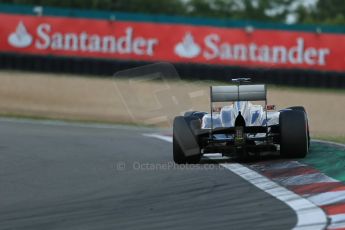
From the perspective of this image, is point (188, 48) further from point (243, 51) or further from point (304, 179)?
point (304, 179)

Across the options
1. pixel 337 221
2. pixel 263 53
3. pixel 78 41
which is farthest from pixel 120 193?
pixel 78 41

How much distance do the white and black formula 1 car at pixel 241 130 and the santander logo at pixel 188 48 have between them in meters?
17.5

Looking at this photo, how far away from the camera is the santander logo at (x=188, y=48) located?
27.0 m

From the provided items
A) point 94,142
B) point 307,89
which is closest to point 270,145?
point 94,142

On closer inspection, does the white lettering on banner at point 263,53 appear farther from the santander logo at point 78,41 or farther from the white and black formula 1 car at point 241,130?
the white and black formula 1 car at point 241,130

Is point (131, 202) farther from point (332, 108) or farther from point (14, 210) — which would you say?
point (332, 108)

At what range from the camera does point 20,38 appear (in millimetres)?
27250

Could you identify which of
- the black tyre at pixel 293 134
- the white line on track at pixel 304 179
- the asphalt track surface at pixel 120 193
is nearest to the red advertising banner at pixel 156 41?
the asphalt track surface at pixel 120 193

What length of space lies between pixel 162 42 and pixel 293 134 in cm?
1853

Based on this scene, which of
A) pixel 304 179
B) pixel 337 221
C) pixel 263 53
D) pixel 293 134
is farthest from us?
pixel 263 53

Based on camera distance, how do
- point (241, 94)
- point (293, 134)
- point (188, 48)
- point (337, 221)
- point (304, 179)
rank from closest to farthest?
point (337, 221) < point (304, 179) < point (293, 134) < point (241, 94) < point (188, 48)

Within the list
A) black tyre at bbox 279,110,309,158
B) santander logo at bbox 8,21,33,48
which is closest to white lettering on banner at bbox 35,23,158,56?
santander logo at bbox 8,21,33,48

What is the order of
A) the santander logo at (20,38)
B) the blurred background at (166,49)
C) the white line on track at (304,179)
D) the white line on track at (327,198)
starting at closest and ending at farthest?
1. the white line on track at (327,198)
2. the white line on track at (304,179)
3. the blurred background at (166,49)
4. the santander logo at (20,38)

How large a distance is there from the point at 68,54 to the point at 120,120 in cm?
972
